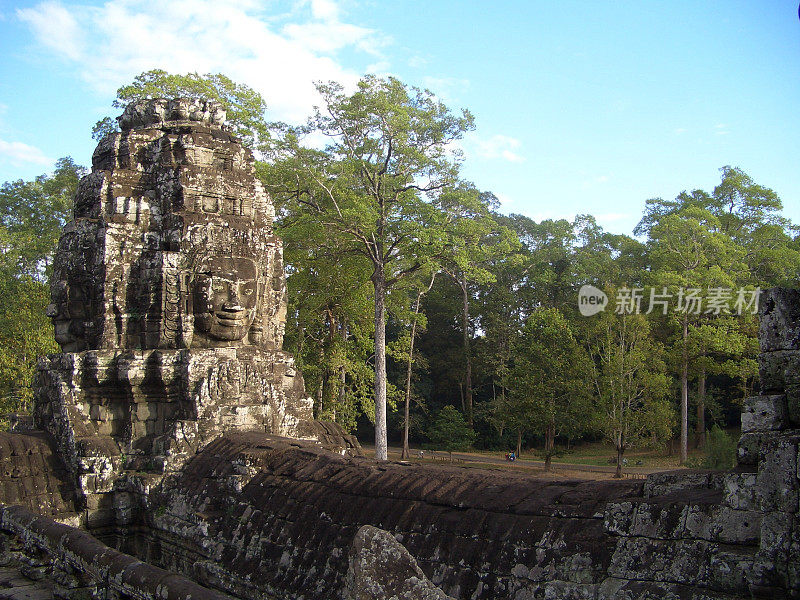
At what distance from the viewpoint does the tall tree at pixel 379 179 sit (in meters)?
20.7

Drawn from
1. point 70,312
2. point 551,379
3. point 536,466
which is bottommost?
point 536,466

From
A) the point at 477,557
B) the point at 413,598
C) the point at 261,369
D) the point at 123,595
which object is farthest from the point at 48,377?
the point at 413,598

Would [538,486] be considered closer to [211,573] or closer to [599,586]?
[599,586]

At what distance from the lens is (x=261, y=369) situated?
28.4 ft

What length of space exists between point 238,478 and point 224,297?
2.72 meters

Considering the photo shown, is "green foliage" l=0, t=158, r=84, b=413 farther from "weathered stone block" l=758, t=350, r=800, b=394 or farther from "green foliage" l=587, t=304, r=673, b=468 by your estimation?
"weathered stone block" l=758, t=350, r=800, b=394

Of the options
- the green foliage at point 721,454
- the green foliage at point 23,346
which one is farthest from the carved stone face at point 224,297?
the green foliage at point 23,346

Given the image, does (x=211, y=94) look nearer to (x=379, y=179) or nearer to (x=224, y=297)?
(x=379, y=179)

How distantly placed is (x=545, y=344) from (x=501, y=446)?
878 centimetres

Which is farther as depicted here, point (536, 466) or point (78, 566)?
point (536, 466)

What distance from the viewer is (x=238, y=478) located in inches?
255

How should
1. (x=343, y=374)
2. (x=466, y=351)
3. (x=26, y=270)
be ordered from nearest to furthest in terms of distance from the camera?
(x=343, y=374) → (x=26, y=270) → (x=466, y=351)

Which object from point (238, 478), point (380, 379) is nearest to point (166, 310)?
point (238, 478)

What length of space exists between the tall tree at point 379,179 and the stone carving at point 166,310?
35.6 ft
